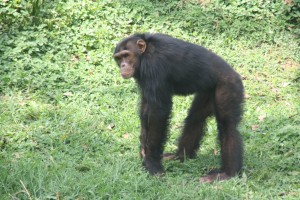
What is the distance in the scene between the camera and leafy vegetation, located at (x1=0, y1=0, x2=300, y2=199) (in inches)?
237

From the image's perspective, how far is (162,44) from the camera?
659 cm

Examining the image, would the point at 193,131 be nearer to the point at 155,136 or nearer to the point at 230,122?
the point at 230,122

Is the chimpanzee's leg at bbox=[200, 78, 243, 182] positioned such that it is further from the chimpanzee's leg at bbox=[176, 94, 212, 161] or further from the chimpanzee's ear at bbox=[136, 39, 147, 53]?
the chimpanzee's ear at bbox=[136, 39, 147, 53]

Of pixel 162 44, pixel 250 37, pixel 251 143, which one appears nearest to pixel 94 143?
pixel 162 44

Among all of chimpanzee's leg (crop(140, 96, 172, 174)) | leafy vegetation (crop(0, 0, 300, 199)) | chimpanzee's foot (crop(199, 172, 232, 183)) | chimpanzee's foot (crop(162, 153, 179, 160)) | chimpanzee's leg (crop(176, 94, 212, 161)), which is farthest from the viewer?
chimpanzee's foot (crop(162, 153, 179, 160))

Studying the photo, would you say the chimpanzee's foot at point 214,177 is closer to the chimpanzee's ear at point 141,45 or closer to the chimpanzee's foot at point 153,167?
the chimpanzee's foot at point 153,167

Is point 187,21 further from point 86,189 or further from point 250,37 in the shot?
point 86,189

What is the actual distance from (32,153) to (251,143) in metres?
3.02

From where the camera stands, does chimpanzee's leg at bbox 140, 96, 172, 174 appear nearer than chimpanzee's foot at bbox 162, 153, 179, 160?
Yes

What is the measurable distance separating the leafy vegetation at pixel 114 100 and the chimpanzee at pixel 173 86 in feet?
1.03

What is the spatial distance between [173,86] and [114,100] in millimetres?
2203

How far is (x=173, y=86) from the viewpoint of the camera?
6.67m

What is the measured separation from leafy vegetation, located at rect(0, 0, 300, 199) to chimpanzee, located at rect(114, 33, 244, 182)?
0.31m

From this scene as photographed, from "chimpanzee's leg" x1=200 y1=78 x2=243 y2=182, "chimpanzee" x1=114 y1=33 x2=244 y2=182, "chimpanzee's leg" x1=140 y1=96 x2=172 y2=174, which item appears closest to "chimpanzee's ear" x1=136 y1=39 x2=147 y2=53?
"chimpanzee" x1=114 y1=33 x2=244 y2=182
